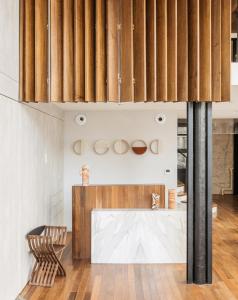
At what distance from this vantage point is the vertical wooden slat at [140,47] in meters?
4.57

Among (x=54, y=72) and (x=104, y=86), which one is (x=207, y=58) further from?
(x=54, y=72)

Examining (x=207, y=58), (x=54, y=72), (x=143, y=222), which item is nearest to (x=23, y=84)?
(x=54, y=72)

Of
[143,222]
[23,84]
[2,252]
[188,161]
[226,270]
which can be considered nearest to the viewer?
[2,252]

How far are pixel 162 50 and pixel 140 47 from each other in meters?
0.26

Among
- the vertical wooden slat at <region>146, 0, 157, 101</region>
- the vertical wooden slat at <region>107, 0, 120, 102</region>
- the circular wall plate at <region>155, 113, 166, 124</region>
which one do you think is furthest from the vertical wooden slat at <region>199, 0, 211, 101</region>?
the circular wall plate at <region>155, 113, 166, 124</region>

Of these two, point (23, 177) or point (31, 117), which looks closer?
point (23, 177)

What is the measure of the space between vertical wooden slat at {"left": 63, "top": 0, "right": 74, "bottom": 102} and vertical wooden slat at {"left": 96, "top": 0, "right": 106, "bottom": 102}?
0.30 metres

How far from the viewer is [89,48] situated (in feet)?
15.0

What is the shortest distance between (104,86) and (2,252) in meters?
2.18

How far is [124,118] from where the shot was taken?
7.88 m

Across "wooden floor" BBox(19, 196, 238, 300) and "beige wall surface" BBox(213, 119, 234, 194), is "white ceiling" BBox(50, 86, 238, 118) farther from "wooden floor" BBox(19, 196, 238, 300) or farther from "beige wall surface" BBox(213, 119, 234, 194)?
"beige wall surface" BBox(213, 119, 234, 194)

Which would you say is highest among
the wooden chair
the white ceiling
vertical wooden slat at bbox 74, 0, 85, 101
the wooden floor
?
vertical wooden slat at bbox 74, 0, 85, 101

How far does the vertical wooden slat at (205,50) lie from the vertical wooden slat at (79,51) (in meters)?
1.41

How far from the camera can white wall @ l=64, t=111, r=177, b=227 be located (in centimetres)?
784
